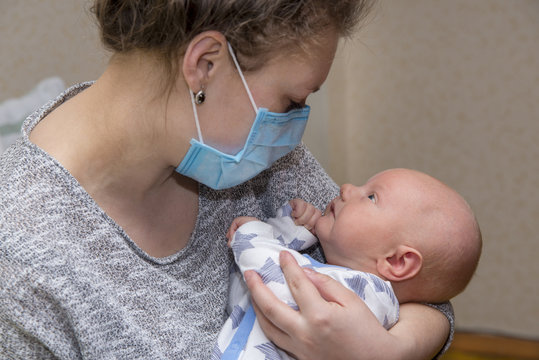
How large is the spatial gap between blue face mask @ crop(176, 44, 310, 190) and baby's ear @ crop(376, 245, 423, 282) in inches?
13.5

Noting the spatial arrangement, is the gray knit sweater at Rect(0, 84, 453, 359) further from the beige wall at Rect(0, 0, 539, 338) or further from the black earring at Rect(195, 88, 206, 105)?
the beige wall at Rect(0, 0, 539, 338)

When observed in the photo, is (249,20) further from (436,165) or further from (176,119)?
(436,165)

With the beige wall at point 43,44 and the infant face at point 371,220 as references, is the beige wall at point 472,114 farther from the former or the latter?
the infant face at point 371,220

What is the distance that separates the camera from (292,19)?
1070mm

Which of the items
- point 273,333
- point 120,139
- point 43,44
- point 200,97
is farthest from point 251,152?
point 43,44

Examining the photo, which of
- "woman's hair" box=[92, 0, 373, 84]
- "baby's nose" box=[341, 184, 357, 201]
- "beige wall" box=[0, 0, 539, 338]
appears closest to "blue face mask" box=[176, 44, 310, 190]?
"woman's hair" box=[92, 0, 373, 84]

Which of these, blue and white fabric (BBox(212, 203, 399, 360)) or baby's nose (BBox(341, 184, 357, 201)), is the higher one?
baby's nose (BBox(341, 184, 357, 201))

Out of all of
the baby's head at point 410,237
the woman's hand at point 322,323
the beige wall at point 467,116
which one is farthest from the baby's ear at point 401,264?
the beige wall at point 467,116

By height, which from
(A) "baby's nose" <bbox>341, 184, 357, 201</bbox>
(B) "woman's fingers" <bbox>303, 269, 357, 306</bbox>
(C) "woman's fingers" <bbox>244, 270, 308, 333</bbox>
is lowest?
(C) "woman's fingers" <bbox>244, 270, 308, 333</bbox>

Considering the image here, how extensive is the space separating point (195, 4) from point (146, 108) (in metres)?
0.23

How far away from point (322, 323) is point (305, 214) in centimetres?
39

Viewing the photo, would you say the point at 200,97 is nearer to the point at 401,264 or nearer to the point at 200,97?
the point at 200,97

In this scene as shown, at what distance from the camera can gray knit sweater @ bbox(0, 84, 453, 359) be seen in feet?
3.25

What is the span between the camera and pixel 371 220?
1.33 m
